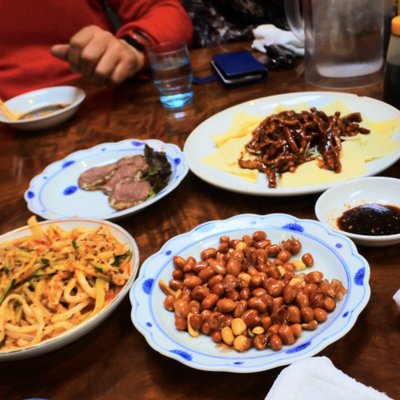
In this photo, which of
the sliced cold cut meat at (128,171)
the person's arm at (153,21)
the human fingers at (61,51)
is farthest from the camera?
the person's arm at (153,21)

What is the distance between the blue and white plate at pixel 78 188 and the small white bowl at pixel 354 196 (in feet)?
1.38

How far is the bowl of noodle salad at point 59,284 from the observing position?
2.92 ft

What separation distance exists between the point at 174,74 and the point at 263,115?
488 millimetres

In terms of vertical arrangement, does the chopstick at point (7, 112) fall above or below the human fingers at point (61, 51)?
below

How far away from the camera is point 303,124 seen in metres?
1.41

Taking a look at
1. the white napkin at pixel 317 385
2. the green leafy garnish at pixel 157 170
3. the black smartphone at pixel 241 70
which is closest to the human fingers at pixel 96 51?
the black smartphone at pixel 241 70

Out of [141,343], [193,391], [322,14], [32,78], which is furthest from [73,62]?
[193,391]

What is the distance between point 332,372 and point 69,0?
2404mm

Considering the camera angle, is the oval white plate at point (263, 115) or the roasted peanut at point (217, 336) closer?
the roasted peanut at point (217, 336)

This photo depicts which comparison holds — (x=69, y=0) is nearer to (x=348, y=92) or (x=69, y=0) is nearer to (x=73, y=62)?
(x=73, y=62)

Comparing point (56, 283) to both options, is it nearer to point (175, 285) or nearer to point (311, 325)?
point (175, 285)

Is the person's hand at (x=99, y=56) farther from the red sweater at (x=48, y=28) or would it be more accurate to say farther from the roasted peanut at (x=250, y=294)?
the roasted peanut at (x=250, y=294)

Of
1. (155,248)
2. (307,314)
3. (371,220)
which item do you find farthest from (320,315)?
(155,248)

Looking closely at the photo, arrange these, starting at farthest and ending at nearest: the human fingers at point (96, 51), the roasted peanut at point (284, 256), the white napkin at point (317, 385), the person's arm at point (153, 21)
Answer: the person's arm at point (153, 21) < the human fingers at point (96, 51) < the roasted peanut at point (284, 256) < the white napkin at point (317, 385)
